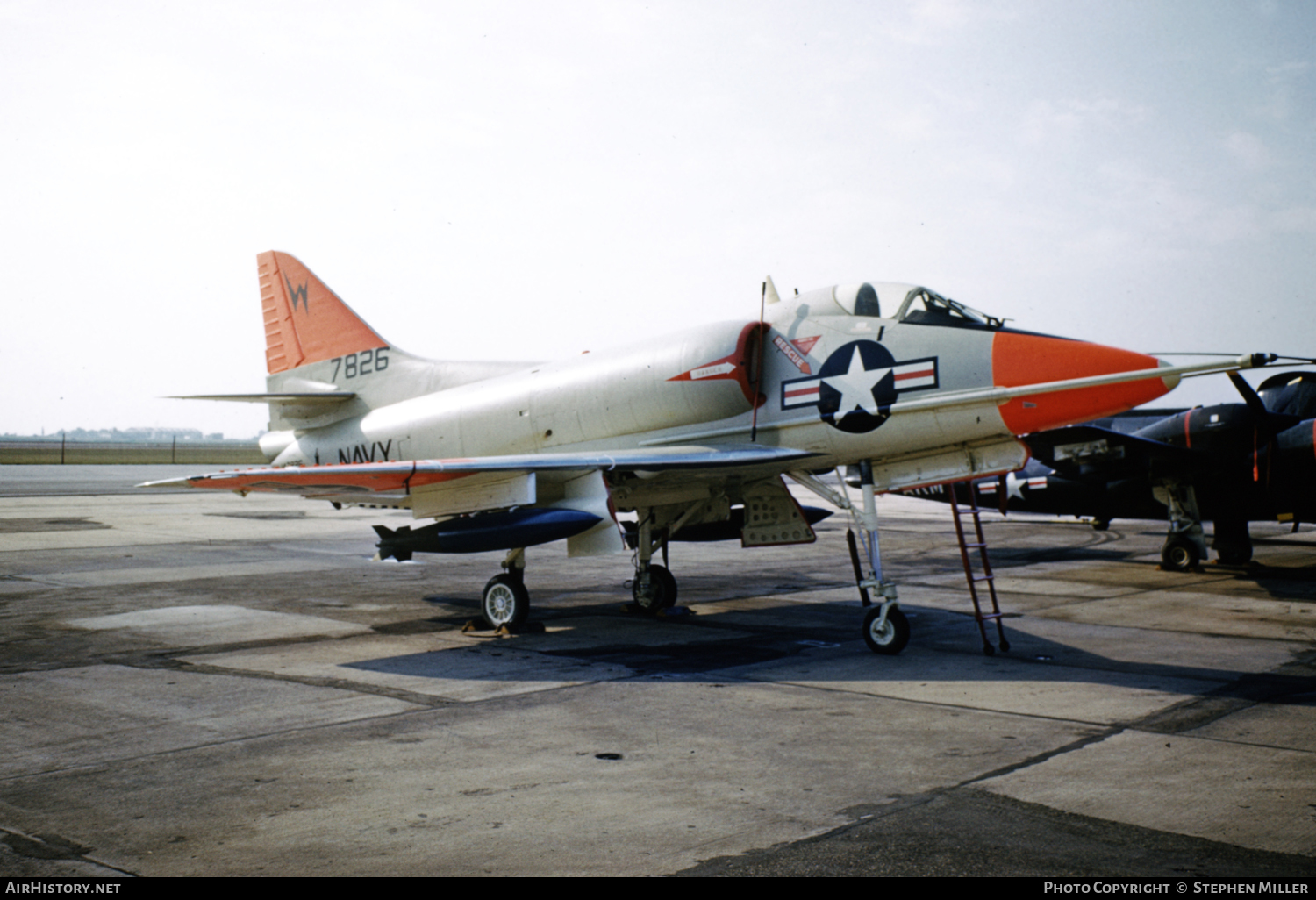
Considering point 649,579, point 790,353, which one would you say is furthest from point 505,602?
point 790,353

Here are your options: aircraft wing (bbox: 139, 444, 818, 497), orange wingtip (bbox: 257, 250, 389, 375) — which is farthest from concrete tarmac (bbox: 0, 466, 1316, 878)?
orange wingtip (bbox: 257, 250, 389, 375)

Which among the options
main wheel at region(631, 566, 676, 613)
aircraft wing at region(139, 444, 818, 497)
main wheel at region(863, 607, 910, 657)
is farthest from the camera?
main wheel at region(631, 566, 676, 613)

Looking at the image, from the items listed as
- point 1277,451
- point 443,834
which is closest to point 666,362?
point 443,834

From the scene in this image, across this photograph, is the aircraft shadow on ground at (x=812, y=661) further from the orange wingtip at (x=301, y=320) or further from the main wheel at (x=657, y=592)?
the orange wingtip at (x=301, y=320)

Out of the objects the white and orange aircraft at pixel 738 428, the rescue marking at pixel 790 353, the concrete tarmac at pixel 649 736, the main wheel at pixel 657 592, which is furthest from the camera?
the main wheel at pixel 657 592

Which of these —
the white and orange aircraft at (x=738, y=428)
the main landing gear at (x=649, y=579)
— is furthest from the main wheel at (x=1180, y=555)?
the main landing gear at (x=649, y=579)

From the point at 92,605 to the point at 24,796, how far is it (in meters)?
7.95

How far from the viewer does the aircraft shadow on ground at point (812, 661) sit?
8.14 metres

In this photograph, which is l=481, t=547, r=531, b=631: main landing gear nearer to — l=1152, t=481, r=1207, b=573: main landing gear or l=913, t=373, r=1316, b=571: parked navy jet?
l=913, t=373, r=1316, b=571: parked navy jet

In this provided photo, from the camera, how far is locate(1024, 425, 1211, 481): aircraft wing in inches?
625

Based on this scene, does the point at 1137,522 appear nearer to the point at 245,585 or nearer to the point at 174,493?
the point at 245,585

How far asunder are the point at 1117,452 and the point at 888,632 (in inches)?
354

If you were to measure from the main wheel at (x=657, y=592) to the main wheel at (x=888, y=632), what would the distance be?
3262 mm

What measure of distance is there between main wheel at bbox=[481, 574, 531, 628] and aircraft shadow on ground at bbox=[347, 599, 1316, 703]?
1.07ft
